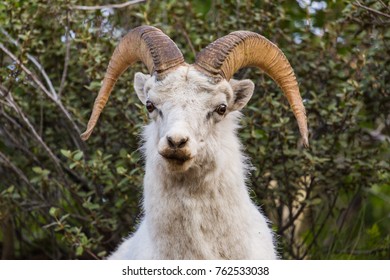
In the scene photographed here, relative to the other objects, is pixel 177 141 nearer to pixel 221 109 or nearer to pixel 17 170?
pixel 221 109

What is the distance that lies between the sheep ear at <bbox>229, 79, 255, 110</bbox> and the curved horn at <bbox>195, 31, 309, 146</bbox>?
0.41 ft

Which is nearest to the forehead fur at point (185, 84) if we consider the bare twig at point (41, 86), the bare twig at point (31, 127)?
the bare twig at point (41, 86)

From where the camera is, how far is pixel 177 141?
605 centimetres

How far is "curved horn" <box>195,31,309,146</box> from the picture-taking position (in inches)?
265

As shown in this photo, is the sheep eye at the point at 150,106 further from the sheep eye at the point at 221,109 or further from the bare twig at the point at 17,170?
the bare twig at the point at 17,170

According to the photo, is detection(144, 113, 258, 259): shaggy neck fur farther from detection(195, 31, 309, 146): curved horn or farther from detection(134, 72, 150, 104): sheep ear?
detection(134, 72, 150, 104): sheep ear

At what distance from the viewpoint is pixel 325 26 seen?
→ 32.2 ft

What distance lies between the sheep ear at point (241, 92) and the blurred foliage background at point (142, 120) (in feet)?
5.22

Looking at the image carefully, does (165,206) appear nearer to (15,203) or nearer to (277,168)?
(277,168)

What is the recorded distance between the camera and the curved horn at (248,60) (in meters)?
6.72

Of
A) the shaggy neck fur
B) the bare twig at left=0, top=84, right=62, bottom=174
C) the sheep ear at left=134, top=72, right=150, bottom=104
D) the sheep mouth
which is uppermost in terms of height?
the sheep mouth

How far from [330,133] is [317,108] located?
347 mm

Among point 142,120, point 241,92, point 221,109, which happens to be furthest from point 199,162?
point 142,120

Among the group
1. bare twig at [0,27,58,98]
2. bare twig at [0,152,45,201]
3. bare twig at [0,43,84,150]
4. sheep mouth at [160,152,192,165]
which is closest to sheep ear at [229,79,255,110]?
sheep mouth at [160,152,192,165]
